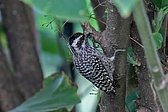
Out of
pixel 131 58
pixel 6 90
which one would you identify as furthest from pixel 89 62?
pixel 6 90

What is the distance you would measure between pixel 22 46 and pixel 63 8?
136 cm

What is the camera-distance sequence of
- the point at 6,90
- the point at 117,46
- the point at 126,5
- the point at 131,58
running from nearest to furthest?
the point at 126,5 → the point at 117,46 → the point at 131,58 → the point at 6,90

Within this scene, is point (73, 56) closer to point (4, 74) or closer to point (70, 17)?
point (4, 74)

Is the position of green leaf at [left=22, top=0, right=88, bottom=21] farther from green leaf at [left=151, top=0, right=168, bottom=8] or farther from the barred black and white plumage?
the barred black and white plumage

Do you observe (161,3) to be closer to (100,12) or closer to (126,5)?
(100,12)

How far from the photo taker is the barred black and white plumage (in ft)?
3.47

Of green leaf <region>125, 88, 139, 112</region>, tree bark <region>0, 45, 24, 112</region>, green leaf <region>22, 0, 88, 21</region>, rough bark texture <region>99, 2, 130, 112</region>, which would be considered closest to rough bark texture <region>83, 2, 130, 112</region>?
rough bark texture <region>99, 2, 130, 112</region>

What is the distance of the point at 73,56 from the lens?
4.09ft

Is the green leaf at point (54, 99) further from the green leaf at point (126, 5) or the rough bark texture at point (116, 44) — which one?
the green leaf at point (126, 5)

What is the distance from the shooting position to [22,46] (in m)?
1.74

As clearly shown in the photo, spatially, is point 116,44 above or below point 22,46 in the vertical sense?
above

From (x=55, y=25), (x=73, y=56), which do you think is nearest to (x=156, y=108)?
(x=55, y=25)

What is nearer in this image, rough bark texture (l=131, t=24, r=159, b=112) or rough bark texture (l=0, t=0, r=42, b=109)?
rough bark texture (l=131, t=24, r=159, b=112)

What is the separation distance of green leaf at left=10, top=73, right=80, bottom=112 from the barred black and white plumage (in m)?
0.07
